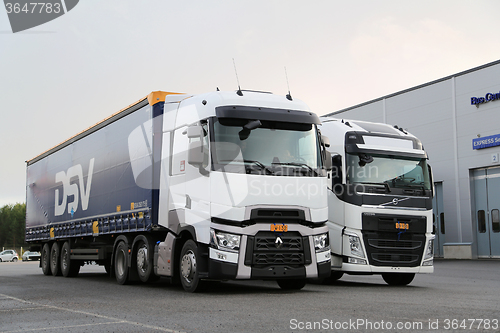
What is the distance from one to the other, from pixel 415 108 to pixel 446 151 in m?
3.44

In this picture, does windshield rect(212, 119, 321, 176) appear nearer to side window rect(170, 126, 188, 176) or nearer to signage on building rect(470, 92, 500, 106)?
side window rect(170, 126, 188, 176)

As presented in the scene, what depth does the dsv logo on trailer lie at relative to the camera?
16.9 meters

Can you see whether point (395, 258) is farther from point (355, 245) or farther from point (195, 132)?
point (195, 132)

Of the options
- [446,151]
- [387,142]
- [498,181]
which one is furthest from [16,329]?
[446,151]

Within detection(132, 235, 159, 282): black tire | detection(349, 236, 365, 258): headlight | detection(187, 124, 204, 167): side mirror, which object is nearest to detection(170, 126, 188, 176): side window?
detection(187, 124, 204, 167): side mirror

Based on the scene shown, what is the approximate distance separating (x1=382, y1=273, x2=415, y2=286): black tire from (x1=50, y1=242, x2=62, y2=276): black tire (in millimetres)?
11313

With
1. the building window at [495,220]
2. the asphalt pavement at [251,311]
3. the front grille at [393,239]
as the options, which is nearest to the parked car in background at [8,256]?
the building window at [495,220]

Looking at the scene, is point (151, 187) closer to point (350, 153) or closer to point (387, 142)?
point (350, 153)

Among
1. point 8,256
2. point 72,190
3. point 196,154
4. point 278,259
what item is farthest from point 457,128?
point 8,256

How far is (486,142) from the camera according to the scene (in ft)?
94.6

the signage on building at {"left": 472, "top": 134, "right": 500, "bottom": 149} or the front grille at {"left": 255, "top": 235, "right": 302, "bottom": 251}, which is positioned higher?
the signage on building at {"left": 472, "top": 134, "right": 500, "bottom": 149}

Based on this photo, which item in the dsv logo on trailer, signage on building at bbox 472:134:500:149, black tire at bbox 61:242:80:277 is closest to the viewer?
the dsv logo on trailer

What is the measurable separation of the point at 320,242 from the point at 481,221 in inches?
813

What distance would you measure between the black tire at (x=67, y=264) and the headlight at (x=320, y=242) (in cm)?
1045
